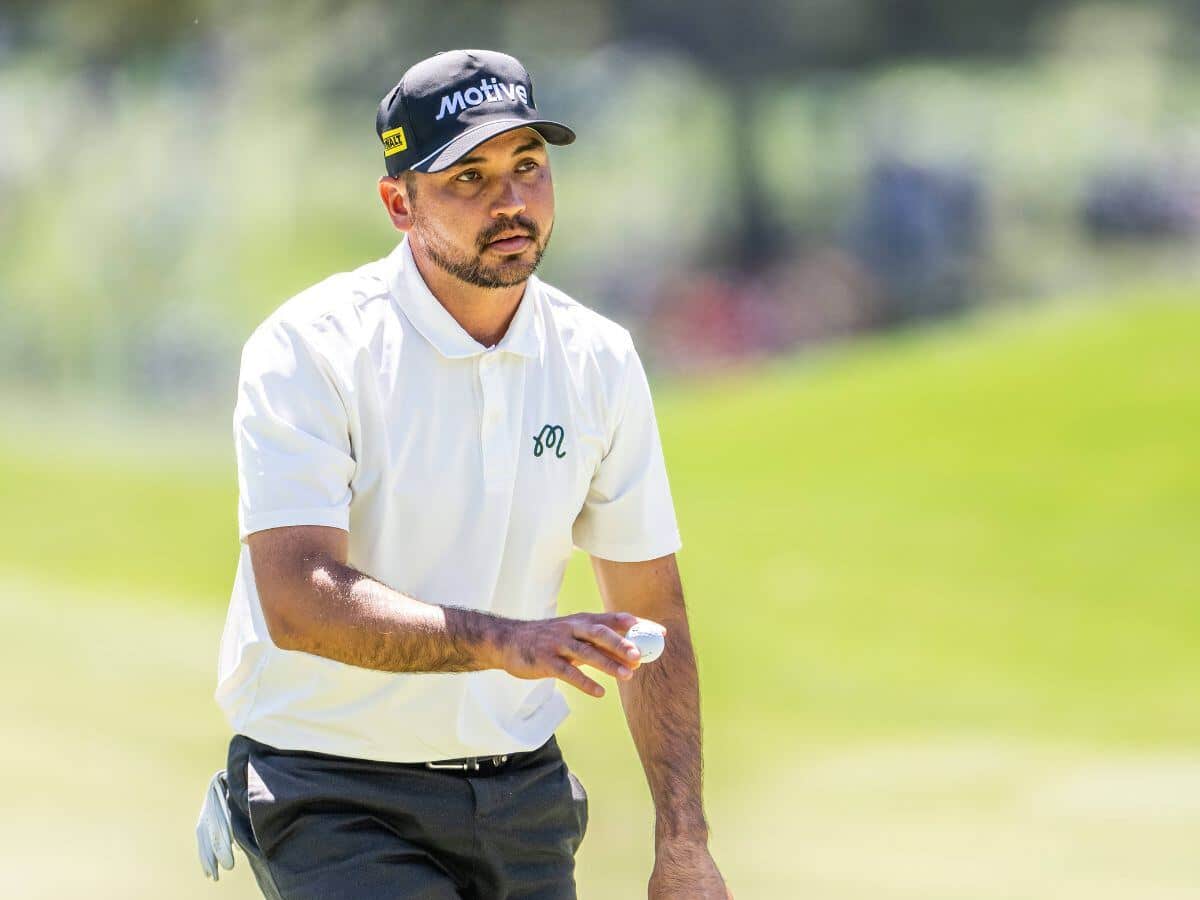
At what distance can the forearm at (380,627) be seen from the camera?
8.30 feet

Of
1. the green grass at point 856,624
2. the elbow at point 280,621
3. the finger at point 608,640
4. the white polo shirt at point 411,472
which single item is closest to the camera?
the finger at point 608,640

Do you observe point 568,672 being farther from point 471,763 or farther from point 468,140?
point 468,140

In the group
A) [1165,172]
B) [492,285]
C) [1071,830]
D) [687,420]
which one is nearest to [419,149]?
[492,285]

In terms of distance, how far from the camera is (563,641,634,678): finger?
2.42 metres

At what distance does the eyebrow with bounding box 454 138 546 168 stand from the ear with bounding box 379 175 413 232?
169 millimetres

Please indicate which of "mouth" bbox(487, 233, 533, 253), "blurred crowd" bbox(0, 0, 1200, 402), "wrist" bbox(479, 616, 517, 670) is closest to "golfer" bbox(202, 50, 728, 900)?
"mouth" bbox(487, 233, 533, 253)

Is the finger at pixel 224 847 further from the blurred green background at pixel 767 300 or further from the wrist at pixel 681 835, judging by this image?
the blurred green background at pixel 767 300

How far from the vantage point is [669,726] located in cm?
306

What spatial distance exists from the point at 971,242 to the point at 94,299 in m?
5.77

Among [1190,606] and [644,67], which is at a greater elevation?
[644,67]

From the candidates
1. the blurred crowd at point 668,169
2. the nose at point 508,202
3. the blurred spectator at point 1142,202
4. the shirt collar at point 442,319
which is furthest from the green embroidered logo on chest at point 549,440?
the blurred spectator at point 1142,202

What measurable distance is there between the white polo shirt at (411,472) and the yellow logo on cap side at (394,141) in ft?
0.53

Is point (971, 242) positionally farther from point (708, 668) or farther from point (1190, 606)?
point (708, 668)

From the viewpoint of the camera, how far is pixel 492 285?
9.64ft
